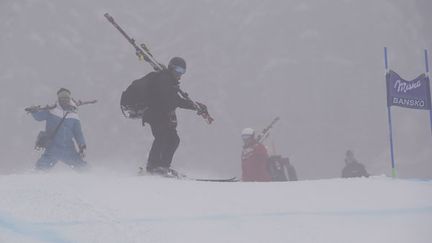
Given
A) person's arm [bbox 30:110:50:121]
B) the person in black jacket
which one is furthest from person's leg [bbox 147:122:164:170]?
person's arm [bbox 30:110:50:121]

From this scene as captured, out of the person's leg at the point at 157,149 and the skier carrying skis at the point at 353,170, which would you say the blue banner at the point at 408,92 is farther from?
the skier carrying skis at the point at 353,170

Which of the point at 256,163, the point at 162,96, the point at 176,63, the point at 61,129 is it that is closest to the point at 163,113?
the point at 162,96

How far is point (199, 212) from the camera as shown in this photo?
3.48 metres

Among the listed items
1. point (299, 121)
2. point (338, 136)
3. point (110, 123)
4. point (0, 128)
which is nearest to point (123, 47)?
point (110, 123)

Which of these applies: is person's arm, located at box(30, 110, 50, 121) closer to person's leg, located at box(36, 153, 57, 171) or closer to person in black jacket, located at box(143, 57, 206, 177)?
person's leg, located at box(36, 153, 57, 171)

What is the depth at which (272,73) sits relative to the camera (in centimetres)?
4931

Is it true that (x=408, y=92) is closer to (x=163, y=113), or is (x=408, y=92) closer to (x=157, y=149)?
(x=163, y=113)

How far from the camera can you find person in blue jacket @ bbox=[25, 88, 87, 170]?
7320 mm

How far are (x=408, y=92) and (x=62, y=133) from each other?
4.88 metres

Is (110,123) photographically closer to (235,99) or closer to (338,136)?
(235,99)

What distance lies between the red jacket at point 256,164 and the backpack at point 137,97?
4.03 metres

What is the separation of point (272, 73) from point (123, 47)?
1571 centimetres

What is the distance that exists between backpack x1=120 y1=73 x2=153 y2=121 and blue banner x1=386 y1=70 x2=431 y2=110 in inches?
118

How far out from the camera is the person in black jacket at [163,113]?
5.43m
